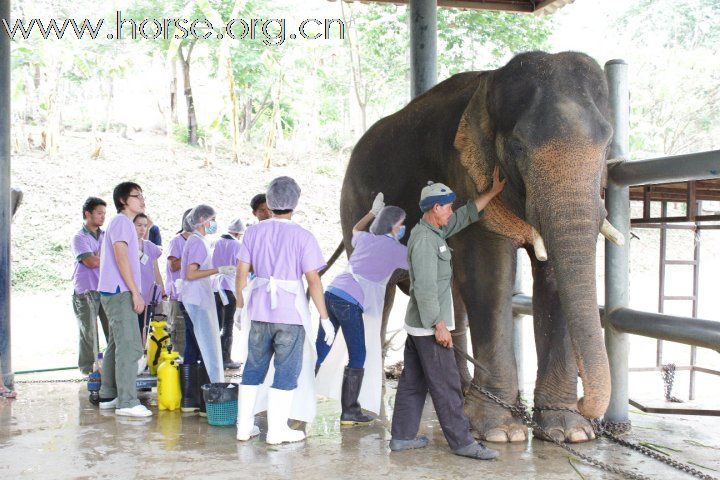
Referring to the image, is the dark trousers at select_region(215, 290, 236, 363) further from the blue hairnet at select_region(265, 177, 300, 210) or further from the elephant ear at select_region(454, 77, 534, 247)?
the elephant ear at select_region(454, 77, 534, 247)

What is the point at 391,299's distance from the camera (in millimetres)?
7176

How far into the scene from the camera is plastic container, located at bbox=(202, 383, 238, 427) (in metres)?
5.53

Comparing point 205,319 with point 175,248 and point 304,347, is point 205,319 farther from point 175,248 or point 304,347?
point 175,248

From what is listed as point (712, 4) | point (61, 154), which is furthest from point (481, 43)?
point (61, 154)

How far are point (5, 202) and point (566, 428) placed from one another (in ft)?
16.4

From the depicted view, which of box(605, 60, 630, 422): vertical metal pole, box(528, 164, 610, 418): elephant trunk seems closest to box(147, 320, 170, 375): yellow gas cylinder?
box(605, 60, 630, 422): vertical metal pole

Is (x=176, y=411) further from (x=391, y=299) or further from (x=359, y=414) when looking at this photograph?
(x=391, y=299)

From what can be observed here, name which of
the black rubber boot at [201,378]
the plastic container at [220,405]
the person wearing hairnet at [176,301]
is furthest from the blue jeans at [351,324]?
the person wearing hairnet at [176,301]

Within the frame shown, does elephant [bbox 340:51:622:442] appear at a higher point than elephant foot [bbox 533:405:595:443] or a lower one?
higher

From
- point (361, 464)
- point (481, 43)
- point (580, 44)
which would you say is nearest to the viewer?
point (361, 464)

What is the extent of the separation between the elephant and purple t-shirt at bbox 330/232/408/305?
1.52ft

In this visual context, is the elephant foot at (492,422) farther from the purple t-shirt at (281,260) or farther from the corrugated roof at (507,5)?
the corrugated roof at (507,5)

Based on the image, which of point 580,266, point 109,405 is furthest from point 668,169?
point 109,405

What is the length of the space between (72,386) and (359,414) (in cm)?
297
